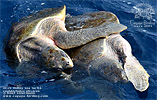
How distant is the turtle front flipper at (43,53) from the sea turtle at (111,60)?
40cm

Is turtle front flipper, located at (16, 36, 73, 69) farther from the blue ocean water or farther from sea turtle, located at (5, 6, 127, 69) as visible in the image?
the blue ocean water

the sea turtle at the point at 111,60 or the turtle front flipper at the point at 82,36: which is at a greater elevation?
the turtle front flipper at the point at 82,36

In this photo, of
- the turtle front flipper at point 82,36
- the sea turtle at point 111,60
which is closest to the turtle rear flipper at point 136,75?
the sea turtle at point 111,60

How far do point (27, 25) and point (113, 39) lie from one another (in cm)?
177

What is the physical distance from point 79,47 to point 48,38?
2.43 feet

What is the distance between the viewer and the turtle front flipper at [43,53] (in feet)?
12.5

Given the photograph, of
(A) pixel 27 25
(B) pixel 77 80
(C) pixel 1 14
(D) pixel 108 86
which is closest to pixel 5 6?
(C) pixel 1 14

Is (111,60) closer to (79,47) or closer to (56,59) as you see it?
(79,47)

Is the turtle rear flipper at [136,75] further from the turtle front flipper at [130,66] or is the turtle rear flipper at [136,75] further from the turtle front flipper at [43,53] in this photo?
the turtle front flipper at [43,53]

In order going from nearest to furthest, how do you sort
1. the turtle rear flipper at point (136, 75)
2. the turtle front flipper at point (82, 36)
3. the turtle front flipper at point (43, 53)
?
the turtle rear flipper at point (136, 75)
the turtle front flipper at point (43, 53)
the turtle front flipper at point (82, 36)

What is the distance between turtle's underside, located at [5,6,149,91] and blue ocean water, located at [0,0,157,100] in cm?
19

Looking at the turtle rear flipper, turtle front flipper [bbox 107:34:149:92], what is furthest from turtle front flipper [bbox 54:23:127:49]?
the turtle rear flipper

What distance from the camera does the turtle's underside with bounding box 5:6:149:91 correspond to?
3797mm

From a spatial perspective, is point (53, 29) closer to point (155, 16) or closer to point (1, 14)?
point (1, 14)
